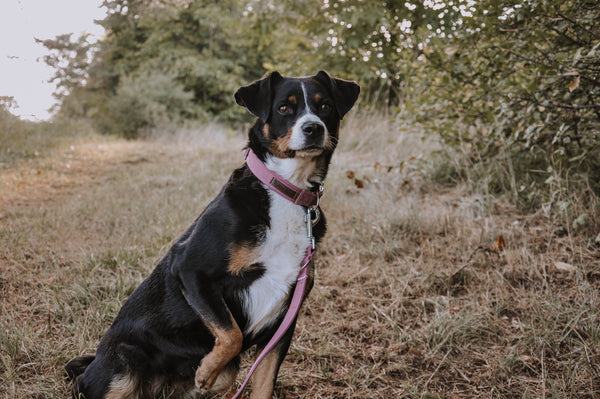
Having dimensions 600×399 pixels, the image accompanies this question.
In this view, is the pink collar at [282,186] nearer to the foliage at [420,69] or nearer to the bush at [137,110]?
the foliage at [420,69]

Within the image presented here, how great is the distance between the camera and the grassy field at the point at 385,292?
7.38 feet

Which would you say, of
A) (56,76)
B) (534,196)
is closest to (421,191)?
(534,196)

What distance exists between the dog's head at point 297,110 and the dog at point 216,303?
0.01 m

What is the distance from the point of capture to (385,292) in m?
3.17

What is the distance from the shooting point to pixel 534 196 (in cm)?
409

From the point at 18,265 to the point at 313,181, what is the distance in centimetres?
259

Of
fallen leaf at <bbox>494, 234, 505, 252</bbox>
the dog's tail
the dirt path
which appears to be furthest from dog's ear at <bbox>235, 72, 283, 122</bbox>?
the dirt path

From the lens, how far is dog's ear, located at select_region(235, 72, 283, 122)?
2.38 meters

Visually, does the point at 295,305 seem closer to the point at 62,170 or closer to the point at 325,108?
the point at 325,108

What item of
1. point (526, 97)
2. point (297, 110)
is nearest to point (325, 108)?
point (297, 110)

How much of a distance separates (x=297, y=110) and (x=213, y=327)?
1286 mm

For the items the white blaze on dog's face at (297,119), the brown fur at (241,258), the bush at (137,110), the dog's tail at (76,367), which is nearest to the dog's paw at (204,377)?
the brown fur at (241,258)

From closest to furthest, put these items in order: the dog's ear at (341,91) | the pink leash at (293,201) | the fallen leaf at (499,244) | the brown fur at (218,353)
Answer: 1. the brown fur at (218,353)
2. the pink leash at (293,201)
3. the dog's ear at (341,91)
4. the fallen leaf at (499,244)

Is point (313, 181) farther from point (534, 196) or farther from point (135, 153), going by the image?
point (135, 153)
